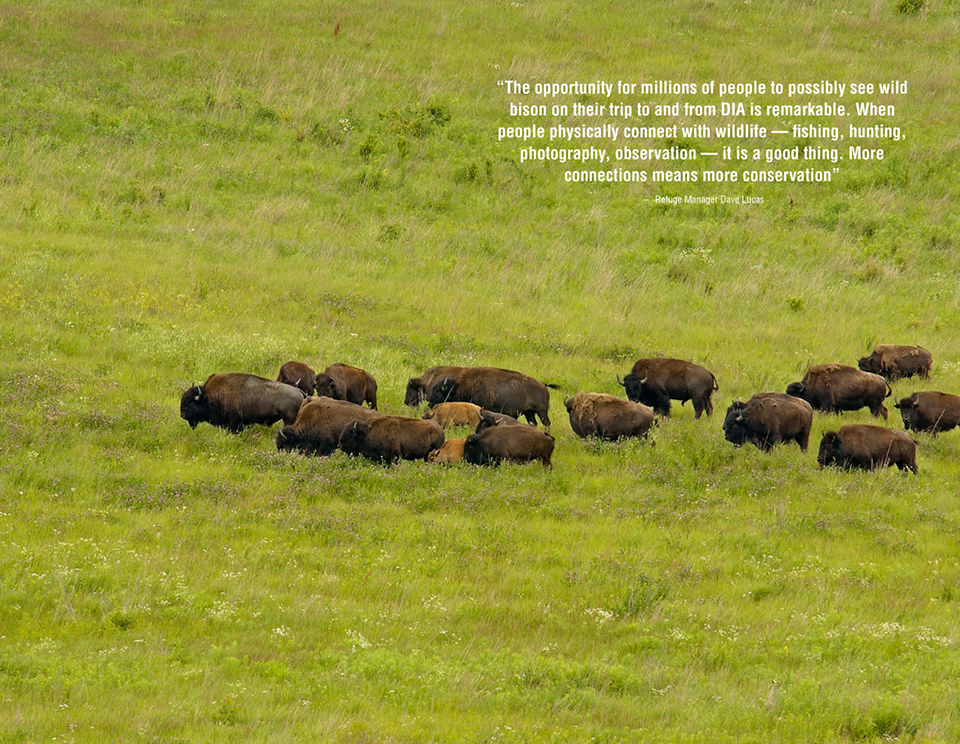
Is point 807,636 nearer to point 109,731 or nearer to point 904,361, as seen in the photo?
point 109,731

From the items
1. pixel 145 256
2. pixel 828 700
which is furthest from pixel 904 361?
pixel 145 256

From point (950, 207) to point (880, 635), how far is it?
2524 centimetres

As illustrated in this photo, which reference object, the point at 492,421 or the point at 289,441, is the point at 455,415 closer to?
the point at 492,421

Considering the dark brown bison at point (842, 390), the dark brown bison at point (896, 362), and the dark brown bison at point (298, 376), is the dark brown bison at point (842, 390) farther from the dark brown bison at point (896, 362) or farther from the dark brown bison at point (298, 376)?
the dark brown bison at point (298, 376)

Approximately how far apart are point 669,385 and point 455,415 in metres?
3.89

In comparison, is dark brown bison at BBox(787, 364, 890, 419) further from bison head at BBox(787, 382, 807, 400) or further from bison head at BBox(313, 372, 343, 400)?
bison head at BBox(313, 372, 343, 400)

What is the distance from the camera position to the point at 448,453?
597 inches

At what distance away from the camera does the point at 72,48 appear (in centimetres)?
3500

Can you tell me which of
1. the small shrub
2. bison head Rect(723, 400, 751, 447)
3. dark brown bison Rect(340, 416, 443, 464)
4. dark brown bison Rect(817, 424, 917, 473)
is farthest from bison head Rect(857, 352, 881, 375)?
the small shrub

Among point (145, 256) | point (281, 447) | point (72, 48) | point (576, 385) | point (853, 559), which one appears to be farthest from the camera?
point (72, 48)

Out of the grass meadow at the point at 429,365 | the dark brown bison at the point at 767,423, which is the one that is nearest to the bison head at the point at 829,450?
the grass meadow at the point at 429,365

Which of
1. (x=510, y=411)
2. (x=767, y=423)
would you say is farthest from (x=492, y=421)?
(x=767, y=423)

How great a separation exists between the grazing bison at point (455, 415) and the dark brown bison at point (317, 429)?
1.44m

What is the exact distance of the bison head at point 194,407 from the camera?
15.7 meters
